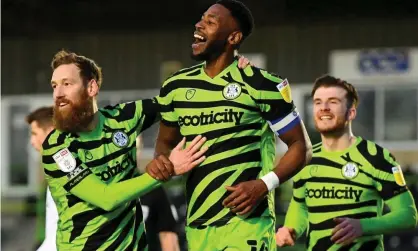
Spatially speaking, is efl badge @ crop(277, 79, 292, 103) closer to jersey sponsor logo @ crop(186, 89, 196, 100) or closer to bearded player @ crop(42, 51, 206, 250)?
jersey sponsor logo @ crop(186, 89, 196, 100)

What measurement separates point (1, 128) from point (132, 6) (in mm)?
5279

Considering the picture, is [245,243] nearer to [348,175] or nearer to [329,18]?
[348,175]

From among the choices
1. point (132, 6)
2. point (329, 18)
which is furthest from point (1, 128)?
point (329, 18)

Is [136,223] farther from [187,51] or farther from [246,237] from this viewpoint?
[187,51]

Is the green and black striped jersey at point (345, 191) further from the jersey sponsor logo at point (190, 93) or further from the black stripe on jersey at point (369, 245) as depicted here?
the jersey sponsor logo at point (190, 93)

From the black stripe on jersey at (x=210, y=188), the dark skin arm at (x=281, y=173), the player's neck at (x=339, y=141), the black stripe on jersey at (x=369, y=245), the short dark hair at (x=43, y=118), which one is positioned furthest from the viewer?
the short dark hair at (x=43, y=118)

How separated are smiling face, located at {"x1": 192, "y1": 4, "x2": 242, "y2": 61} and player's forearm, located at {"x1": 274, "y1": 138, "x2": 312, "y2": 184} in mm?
618

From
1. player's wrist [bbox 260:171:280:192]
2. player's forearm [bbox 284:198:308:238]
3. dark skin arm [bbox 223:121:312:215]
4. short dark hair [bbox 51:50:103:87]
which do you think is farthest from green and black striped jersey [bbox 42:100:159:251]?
player's forearm [bbox 284:198:308:238]

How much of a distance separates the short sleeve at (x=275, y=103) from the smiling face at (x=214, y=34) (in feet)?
0.86

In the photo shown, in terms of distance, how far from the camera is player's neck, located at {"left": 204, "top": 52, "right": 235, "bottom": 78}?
479 cm

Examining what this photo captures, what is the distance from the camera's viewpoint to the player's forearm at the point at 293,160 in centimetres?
466

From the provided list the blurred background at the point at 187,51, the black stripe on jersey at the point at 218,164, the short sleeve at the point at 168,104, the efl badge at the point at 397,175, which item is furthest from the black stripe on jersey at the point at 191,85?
the blurred background at the point at 187,51

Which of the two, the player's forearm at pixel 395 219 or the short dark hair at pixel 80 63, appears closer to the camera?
the short dark hair at pixel 80 63

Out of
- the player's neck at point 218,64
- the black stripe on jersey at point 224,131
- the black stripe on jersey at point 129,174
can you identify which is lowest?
the black stripe on jersey at point 129,174
